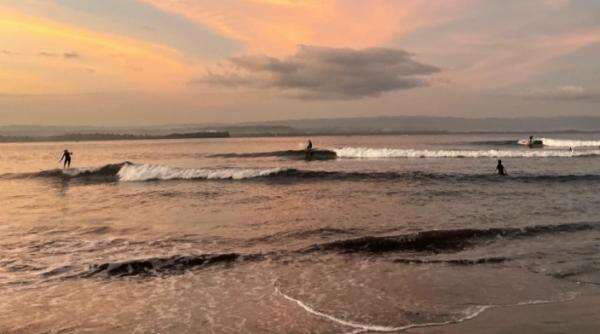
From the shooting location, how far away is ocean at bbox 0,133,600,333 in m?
7.51

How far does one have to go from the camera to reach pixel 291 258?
1108 cm

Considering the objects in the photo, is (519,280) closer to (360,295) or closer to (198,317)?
(360,295)

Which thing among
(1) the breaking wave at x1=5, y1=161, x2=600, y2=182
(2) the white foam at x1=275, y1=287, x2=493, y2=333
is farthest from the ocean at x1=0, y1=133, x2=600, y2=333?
(1) the breaking wave at x1=5, y1=161, x2=600, y2=182

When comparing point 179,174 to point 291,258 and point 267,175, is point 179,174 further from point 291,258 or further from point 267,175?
point 291,258

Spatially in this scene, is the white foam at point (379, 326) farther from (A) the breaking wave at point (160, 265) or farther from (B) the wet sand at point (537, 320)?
(A) the breaking wave at point (160, 265)

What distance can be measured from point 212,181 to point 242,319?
75.5 feet

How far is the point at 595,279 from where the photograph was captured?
919 centimetres

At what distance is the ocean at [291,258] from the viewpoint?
7.51 m

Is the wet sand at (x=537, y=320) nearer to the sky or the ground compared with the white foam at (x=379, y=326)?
nearer to the sky

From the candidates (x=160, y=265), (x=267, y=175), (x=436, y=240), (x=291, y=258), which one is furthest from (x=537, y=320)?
(x=267, y=175)

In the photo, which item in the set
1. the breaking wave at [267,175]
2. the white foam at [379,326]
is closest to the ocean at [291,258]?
the white foam at [379,326]

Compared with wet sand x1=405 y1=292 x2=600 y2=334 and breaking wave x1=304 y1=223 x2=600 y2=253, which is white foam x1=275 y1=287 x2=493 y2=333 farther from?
breaking wave x1=304 y1=223 x2=600 y2=253

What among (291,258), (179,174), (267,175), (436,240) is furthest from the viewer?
(179,174)

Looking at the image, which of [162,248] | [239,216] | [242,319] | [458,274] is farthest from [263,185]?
[242,319]
